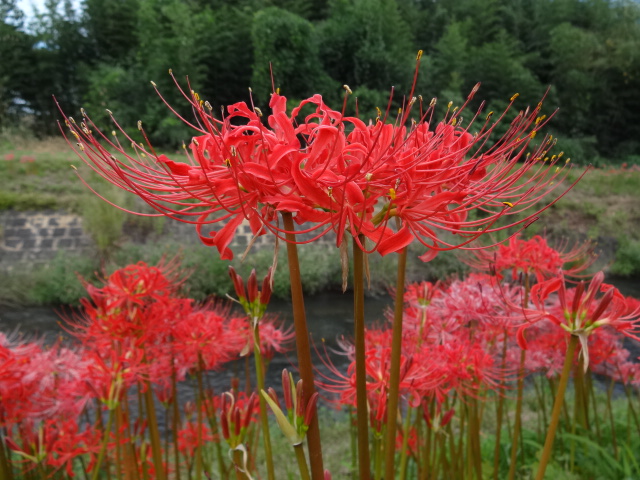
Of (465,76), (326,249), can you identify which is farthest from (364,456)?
(465,76)

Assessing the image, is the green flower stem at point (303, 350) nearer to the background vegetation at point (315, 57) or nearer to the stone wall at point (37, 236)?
the stone wall at point (37, 236)

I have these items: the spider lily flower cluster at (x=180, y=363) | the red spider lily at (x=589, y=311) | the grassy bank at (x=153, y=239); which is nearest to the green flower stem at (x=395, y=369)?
the spider lily flower cluster at (x=180, y=363)

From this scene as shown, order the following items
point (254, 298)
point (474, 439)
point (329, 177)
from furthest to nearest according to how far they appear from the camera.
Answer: point (474, 439) → point (254, 298) → point (329, 177)

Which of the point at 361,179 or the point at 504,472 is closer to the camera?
the point at 361,179

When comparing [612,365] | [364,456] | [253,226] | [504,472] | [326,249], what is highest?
[253,226]

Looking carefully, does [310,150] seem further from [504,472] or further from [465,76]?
[465,76]

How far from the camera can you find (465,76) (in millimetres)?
17203

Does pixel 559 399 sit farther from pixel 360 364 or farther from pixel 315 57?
pixel 315 57

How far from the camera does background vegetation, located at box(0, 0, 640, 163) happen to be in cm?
1401

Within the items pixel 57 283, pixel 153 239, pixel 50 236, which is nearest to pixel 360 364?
pixel 57 283

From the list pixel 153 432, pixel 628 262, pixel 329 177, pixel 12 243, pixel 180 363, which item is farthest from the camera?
pixel 628 262

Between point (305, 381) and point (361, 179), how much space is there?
278 millimetres

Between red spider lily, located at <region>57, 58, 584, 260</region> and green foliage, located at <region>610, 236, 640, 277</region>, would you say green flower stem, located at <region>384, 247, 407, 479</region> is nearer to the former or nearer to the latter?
red spider lily, located at <region>57, 58, 584, 260</region>

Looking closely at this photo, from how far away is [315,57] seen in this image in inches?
545
